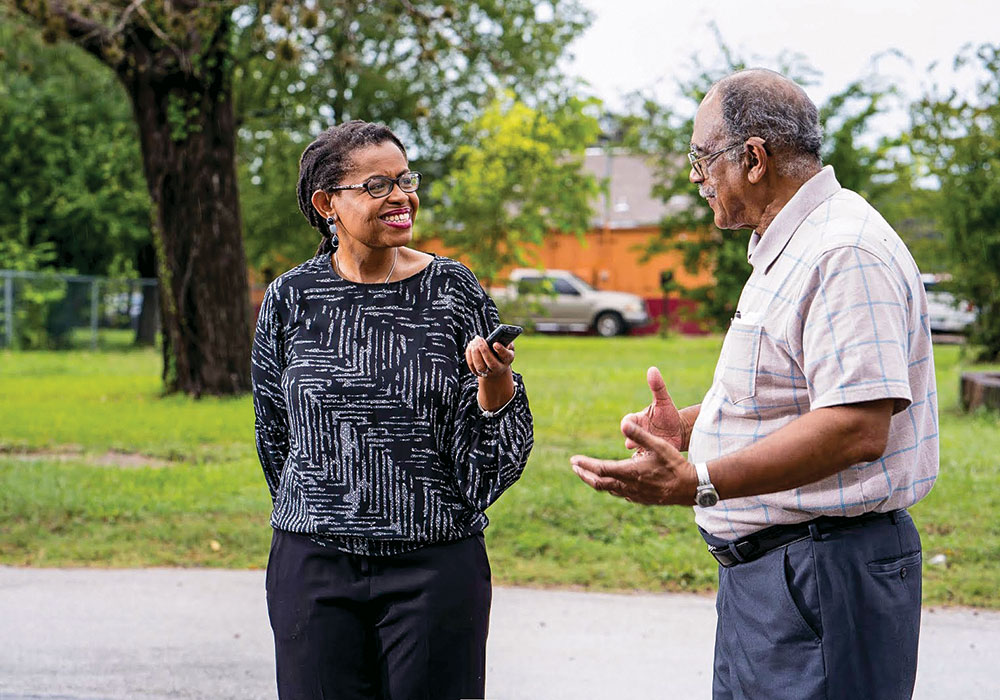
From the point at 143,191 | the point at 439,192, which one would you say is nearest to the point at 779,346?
the point at 439,192

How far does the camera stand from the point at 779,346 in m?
2.33

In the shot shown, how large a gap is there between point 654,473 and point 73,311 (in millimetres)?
25983

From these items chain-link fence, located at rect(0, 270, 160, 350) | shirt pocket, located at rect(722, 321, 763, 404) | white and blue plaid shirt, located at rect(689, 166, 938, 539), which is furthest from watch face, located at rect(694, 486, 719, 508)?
chain-link fence, located at rect(0, 270, 160, 350)

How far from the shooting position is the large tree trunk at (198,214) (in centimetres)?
1285

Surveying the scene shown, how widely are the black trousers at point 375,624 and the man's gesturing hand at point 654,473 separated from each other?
2.65 feet

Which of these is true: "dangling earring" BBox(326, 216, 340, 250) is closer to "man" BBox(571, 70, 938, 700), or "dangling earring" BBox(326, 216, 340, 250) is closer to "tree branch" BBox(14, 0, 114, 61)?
"man" BBox(571, 70, 938, 700)

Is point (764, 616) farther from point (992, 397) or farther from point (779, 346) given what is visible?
point (992, 397)

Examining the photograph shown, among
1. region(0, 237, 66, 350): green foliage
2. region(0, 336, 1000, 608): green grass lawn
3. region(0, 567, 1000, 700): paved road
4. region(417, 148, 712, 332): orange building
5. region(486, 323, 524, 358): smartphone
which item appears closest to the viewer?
region(486, 323, 524, 358): smartphone

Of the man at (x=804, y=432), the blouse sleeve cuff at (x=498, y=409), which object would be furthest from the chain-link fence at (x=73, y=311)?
the man at (x=804, y=432)

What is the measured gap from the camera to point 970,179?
14.3 m

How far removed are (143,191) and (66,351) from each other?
4608 millimetres

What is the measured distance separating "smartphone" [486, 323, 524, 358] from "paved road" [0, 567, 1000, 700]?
2661 mm

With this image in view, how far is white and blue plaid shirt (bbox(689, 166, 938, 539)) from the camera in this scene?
2.19m

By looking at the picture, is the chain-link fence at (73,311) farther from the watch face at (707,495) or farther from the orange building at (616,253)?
the watch face at (707,495)
